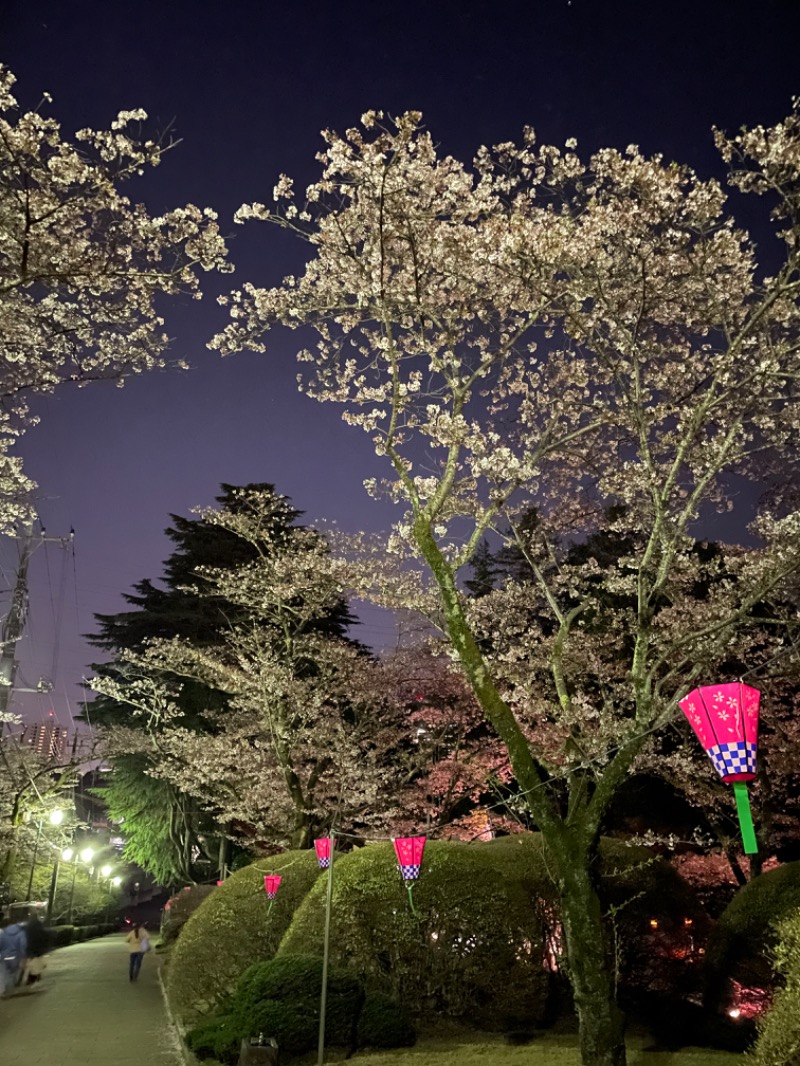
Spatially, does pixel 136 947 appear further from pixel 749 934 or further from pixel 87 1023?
pixel 749 934

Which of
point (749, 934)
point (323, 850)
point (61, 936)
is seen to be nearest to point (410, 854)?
point (323, 850)

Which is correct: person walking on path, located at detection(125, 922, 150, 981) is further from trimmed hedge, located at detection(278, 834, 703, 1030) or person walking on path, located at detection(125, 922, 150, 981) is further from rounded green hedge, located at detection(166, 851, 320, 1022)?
trimmed hedge, located at detection(278, 834, 703, 1030)

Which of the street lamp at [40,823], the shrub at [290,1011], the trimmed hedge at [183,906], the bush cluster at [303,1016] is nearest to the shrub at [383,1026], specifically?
the bush cluster at [303,1016]

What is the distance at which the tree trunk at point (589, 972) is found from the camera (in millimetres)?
6680

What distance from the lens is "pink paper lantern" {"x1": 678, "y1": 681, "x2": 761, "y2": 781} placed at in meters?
5.60

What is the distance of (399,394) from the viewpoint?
8.07 m

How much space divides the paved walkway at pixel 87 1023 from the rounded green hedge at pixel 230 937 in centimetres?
70

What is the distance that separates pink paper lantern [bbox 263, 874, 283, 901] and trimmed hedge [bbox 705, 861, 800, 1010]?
21.5 ft

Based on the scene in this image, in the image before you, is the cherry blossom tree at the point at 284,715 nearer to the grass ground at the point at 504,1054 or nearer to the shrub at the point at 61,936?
the grass ground at the point at 504,1054

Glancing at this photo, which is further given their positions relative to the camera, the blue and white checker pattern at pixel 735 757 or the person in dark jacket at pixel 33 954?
the person in dark jacket at pixel 33 954

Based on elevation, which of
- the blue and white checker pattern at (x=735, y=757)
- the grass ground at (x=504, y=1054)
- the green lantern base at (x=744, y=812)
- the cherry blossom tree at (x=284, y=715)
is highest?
the cherry blossom tree at (x=284, y=715)

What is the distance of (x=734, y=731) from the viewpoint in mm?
5645

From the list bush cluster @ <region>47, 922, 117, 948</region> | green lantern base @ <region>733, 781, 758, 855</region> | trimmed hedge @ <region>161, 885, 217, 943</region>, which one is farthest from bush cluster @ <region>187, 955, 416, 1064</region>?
bush cluster @ <region>47, 922, 117, 948</region>

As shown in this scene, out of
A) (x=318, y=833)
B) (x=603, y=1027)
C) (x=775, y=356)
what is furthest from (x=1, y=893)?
(x=775, y=356)
